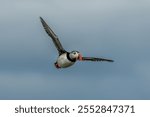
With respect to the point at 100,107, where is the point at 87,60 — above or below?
above

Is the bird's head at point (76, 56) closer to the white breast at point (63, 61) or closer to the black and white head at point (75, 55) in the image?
the black and white head at point (75, 55)

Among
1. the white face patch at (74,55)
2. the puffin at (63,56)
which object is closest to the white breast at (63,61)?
the puffin at (63,56)

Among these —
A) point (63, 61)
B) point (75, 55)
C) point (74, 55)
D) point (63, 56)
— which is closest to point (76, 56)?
point (75, 55)

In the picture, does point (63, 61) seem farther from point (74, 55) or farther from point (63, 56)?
point (74, 55)

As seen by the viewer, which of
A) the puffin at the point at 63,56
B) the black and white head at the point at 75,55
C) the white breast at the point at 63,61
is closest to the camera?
the black and white head at the point at 75,55

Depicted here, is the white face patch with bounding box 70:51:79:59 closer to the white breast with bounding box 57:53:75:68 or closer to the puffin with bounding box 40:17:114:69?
the puffin with bounding box 40:17:114:69

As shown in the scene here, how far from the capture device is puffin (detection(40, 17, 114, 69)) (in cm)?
16812

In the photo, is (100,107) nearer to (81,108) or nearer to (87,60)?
(81,108)

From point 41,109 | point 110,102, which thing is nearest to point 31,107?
point 41,109

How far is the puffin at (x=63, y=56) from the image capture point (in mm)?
168125

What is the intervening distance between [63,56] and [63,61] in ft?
3.71

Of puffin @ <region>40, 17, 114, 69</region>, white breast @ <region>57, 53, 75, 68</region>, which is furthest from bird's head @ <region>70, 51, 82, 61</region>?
white breast @ <region>57, 53, 75, 68</region>

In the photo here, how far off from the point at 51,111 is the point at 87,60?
16384 millimetres

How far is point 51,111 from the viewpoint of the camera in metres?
162
